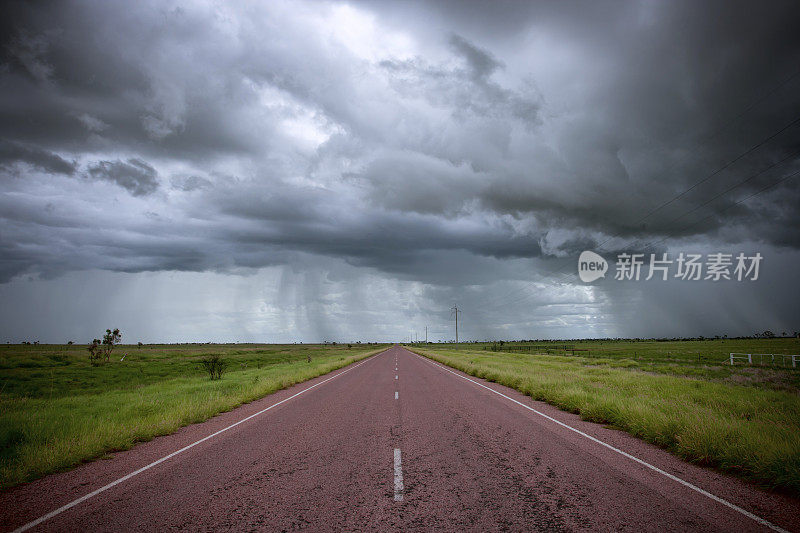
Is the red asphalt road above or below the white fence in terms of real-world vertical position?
above

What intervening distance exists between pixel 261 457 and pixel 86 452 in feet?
10.9

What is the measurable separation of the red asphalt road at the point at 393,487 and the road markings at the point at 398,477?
0.07m

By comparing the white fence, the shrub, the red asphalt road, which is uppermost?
the red asphalt road

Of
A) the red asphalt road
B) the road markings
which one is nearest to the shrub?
the red asphalt road

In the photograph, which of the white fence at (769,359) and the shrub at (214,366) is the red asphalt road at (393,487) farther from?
the white fence at (769,359)

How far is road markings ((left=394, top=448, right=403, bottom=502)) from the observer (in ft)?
15.4

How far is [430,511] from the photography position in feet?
14.0

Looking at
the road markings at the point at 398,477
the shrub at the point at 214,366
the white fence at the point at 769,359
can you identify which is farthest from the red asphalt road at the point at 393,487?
the white fence at the point at 769,359

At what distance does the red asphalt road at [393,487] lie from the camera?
411 centimetres

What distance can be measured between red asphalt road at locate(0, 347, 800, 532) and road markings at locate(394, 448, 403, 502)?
0.23 feet

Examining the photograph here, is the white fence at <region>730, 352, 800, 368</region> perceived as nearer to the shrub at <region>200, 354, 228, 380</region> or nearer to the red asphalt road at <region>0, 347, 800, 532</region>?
the red asphalt road at <region>0, 347, 800, 532</region>

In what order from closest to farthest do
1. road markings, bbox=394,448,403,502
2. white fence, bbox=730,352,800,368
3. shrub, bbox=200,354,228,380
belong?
road markings, bbox=394,448,403,502 → shrub, bbox=200,354,228,380 → white fence, bbox=730,352,800,368

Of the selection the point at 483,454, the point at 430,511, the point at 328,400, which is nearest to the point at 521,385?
the point at 328,400

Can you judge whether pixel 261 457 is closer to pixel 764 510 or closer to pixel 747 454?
pixel 764 510
